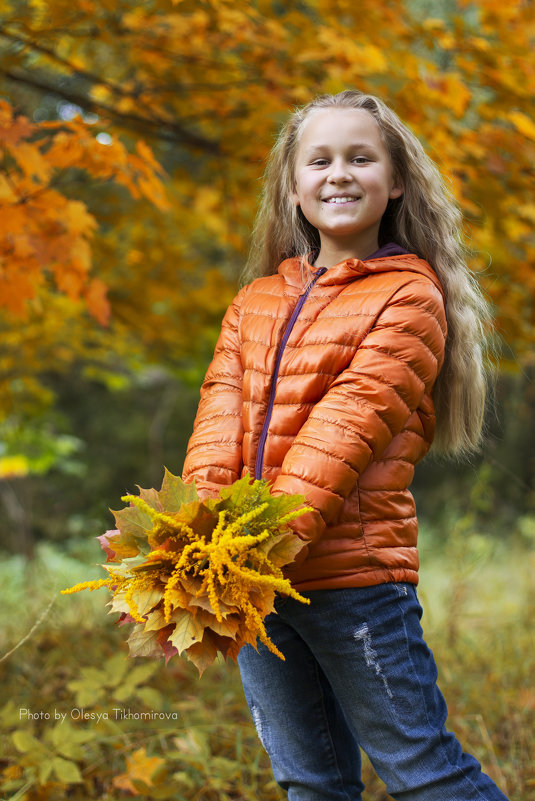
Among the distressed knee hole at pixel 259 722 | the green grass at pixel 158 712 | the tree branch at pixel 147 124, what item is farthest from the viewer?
the tree branch at pixel 147 124

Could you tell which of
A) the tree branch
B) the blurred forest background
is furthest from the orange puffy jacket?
the tree branch

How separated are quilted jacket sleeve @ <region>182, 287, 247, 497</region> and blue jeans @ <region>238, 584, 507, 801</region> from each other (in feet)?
0.98

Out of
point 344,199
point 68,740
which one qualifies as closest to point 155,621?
point 344,199

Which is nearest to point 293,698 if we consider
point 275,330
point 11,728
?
point 275,330

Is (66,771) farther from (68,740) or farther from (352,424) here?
(352,424)

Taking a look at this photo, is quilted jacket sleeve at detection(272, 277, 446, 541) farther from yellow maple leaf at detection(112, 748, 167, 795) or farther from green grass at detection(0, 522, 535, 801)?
Result: yellow maple leaf at detection(112, 748, 167, 795)

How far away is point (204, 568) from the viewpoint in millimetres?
1263

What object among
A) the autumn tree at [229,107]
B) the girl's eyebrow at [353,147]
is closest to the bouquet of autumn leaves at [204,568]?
the girl's eyebrow at [353,147]

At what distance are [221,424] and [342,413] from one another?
0.36 meters

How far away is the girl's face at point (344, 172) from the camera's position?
1584mm

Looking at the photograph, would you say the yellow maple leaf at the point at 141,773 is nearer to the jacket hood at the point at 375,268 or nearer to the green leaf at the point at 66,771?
the green leaf at the point at 66,771

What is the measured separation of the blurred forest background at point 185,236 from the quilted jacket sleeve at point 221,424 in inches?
22.8

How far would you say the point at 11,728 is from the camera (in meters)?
2.52

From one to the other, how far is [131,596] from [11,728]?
65.4 inches
